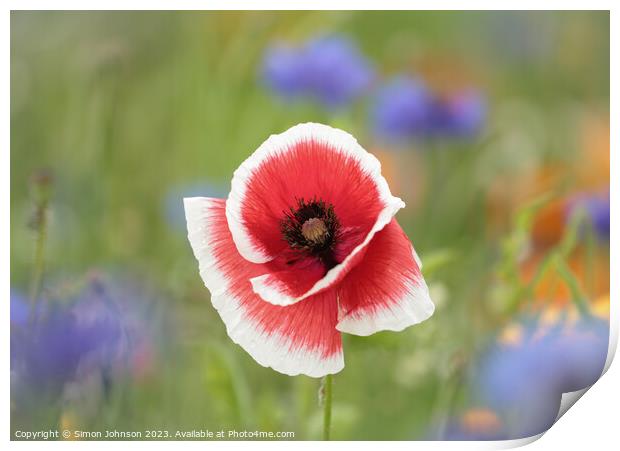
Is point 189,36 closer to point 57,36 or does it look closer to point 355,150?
point 57,36

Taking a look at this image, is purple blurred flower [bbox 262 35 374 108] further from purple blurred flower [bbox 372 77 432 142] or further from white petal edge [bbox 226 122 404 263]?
white petal edge [bbox 226 122 404 263]

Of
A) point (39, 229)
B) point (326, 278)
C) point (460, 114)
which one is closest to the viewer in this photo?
point (326, 278)

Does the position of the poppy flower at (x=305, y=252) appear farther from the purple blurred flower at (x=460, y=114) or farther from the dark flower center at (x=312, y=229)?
the purple blurred flower at (x=460, y=114)

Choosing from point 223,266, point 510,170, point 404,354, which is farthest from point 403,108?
point 223,266

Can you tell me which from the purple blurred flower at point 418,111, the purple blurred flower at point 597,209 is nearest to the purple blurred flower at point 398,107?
the purple blurred flower at point 418,111

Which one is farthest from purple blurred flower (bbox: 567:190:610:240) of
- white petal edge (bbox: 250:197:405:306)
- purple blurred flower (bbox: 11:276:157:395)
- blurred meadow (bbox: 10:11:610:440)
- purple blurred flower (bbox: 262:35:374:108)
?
purple blurred flower (bbox: 11:276:157:395)

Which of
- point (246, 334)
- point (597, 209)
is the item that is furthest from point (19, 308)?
point (597, 209)

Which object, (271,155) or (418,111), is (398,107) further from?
(271,155)
